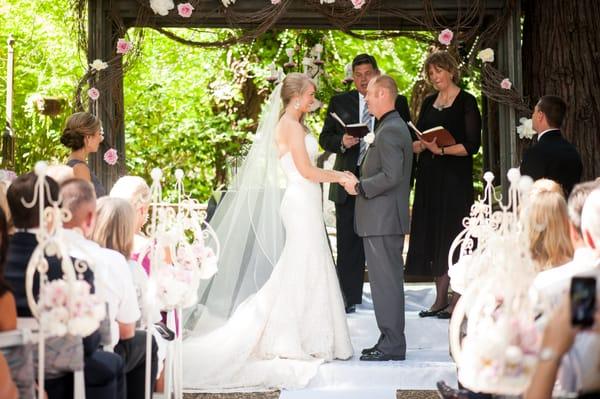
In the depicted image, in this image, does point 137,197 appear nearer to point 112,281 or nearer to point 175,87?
point 112,281

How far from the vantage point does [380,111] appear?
275 inches

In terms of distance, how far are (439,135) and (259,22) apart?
6.61 ft

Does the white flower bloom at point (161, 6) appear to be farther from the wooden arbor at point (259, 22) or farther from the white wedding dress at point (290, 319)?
the white wedding dress at point (290, 319)

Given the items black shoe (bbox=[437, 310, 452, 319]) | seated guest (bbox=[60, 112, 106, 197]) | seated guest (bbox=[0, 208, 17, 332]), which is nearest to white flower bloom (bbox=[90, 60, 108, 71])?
seated guest (bbox=[60, 112, 106, 197])

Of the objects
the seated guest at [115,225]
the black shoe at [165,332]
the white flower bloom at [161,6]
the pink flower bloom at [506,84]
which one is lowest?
the black shoe at [165,332]

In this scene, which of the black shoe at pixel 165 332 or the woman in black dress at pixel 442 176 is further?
the woman in black dress at pixel 442 176

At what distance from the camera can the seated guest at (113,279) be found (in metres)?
4.23

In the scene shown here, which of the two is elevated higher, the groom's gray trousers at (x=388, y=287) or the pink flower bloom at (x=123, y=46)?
the pink flower bloom at (x=123, y=46)

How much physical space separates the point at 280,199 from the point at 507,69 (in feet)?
7.98

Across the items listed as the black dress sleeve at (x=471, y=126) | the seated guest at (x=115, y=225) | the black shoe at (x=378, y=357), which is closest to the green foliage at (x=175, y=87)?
the black dress sleeve at (x=471, y=126)

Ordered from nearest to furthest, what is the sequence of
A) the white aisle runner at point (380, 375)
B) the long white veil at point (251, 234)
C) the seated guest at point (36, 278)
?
the seated guest at point (36, 278) → the white aisle runner at point (380, 375) → the long white veil at point (251, 234)

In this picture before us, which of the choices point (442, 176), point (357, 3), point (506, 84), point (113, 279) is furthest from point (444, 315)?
point (113, 279)

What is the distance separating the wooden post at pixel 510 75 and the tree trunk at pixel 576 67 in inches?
8.0

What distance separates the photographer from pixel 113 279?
4.47 meters
